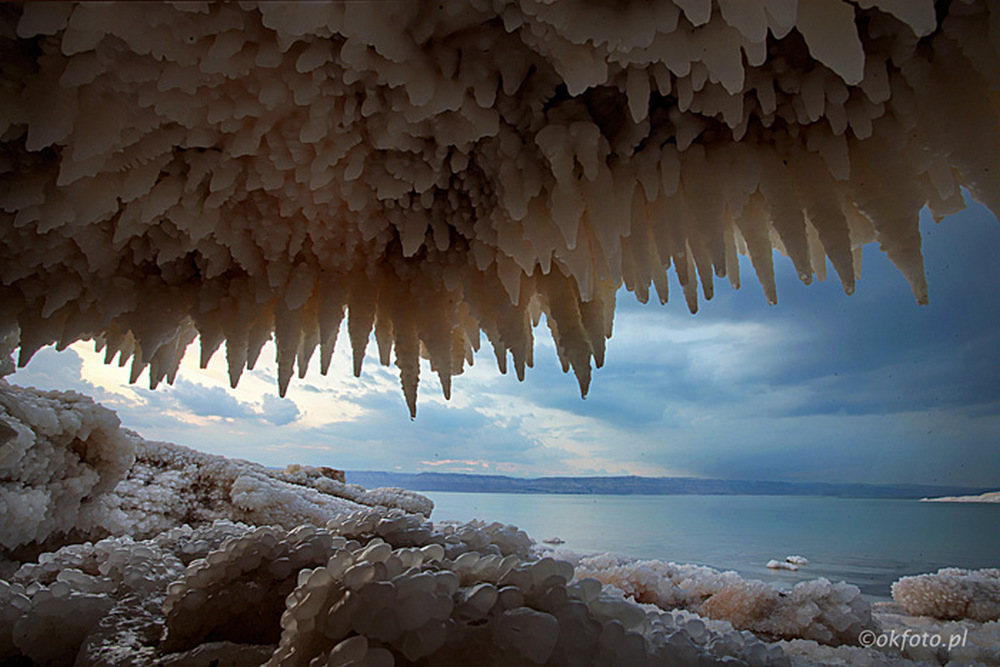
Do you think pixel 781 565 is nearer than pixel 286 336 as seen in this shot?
No

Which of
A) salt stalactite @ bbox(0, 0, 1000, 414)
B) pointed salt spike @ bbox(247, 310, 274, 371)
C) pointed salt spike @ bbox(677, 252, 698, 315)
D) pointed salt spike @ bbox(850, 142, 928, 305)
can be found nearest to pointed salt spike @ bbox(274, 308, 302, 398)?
salt stalactite @ bbox(0, 0, 1000, 414)

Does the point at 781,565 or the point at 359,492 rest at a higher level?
the point at 359,492

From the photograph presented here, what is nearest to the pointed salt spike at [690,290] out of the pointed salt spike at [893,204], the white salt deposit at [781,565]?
the pointed salt spike at [893,204]

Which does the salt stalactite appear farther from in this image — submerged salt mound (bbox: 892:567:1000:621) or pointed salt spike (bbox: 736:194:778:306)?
submerged salt mound (bbox: 892:567:1000:621)

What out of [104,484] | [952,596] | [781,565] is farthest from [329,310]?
[781,565]

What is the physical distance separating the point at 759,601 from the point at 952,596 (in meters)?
1.02

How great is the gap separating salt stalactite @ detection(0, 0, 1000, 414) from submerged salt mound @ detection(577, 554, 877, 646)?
130cm

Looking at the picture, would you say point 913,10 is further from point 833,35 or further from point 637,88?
point 637,88

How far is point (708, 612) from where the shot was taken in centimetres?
225

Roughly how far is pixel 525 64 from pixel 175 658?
132 cm

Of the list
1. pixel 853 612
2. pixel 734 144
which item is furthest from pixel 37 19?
pixel 853 612

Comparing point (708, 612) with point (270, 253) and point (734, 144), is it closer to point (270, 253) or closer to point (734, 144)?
point (734, 144)

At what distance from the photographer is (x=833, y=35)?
33.6 inches

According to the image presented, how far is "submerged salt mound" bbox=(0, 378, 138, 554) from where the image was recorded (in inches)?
87.5
